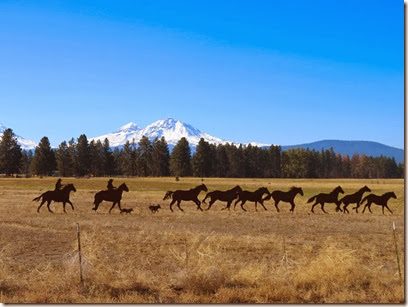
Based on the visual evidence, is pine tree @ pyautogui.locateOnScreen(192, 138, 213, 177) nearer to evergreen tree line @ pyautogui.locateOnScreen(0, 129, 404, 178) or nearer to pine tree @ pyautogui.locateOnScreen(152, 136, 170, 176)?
evergreen tree line @ pyautogui.locateOnScreen(0, 129, 404, 178)

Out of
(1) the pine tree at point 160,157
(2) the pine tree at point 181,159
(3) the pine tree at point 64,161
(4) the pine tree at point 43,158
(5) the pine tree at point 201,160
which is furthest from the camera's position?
(1) the pine tree at point 160,157

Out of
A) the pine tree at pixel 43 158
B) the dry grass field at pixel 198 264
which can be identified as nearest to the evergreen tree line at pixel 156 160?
the pine tree at pixel 43 158

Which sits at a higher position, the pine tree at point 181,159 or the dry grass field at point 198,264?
Answer: the pine tree at point 181,159

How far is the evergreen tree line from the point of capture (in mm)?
125562

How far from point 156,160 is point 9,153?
151ft

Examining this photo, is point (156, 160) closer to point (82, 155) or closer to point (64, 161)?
point (82, 155)

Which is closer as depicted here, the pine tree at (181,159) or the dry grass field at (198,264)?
the dry grass field at (198,264)

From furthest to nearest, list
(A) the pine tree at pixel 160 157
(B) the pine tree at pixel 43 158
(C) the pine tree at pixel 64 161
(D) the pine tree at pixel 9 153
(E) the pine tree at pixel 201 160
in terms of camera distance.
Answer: (A) the pine tree at pixel 160 157, (E) the pine tree at pixel 201 160, (C) the pine tree at pixel 64 161, (B) the pine tree at pixel 43 158, (D) the pine tree at pixel 9 153

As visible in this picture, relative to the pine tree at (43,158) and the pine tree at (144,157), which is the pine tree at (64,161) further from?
the pine tree at (144,157)

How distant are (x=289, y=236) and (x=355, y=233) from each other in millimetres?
3709

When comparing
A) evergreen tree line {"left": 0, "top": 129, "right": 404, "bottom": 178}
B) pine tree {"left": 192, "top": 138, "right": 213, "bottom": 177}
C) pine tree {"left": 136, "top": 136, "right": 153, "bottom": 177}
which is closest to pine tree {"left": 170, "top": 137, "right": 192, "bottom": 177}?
evergreen tree line {"left": 0, "top": 129, "right": 404, "bottom": 178}

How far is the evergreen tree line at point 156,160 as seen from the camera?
4943 inches

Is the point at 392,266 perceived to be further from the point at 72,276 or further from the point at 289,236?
the point at 72,276

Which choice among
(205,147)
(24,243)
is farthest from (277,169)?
(24,243)
